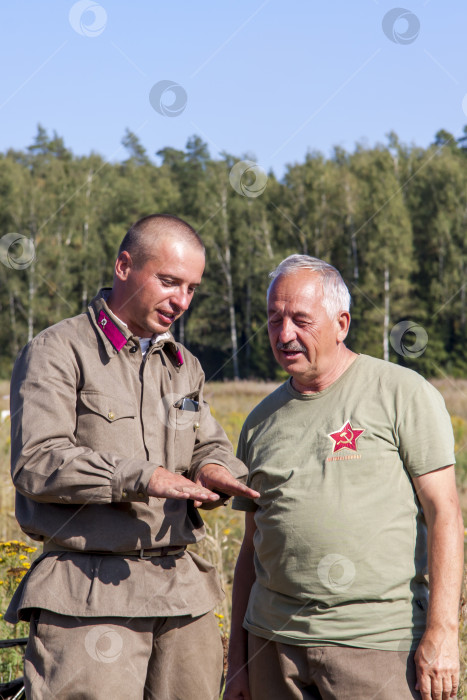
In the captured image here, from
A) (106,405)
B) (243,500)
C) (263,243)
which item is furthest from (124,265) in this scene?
(263,243)

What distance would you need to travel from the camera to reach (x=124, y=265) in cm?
258

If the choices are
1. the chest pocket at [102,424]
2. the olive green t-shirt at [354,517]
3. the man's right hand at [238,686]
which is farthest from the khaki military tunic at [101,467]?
the man's right hand at [238,686]

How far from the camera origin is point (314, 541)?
247cm

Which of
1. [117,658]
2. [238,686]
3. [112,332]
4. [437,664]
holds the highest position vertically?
[112,332]

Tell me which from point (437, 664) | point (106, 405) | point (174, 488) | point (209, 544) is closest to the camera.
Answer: point (174, 488)

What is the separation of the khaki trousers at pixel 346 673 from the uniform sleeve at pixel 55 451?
0.76 m

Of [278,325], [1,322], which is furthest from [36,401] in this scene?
[1,322]

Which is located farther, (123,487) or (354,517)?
(354,517)

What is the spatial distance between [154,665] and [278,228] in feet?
118

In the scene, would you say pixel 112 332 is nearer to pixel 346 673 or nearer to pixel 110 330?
pixel 110 330

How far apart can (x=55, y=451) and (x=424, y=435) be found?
112 cm

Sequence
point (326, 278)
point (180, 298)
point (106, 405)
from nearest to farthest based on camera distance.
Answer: point (106, 405) < point (180, 298) < point (326, 278)

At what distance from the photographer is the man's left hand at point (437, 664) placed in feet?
7.59

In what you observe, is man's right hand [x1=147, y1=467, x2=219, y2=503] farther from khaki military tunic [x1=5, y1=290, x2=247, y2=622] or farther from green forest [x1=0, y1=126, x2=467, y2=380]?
green forest [x1=0, y1=126, x2=467, y2=380]
